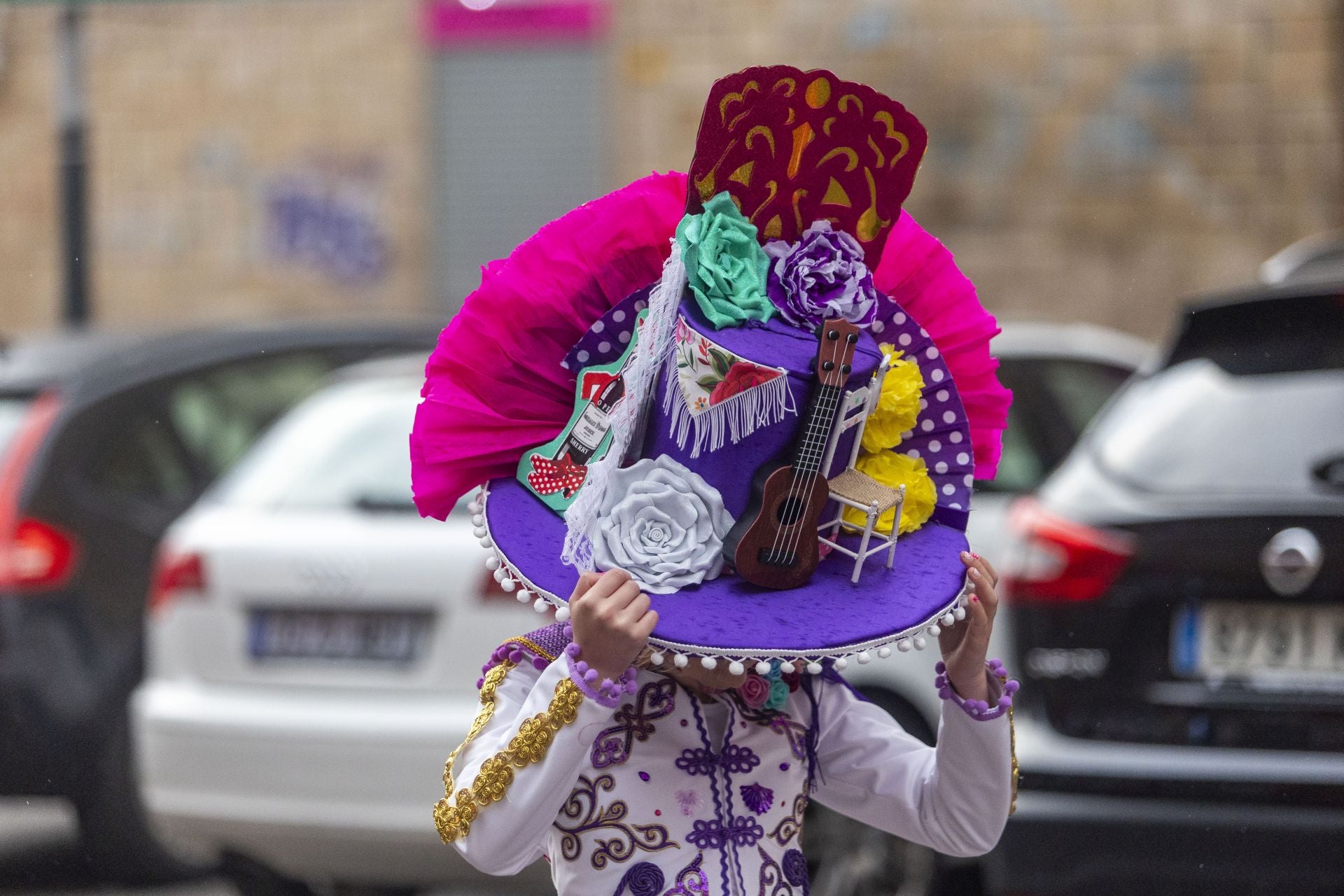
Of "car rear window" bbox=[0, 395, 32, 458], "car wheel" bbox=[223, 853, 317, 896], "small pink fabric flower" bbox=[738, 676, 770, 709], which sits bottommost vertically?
"car wheel" bbox=[223, 853, 317, 896]

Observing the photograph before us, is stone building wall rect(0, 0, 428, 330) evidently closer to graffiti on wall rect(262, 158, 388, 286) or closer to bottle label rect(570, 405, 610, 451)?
graffiti on wall rect(262, 158, 388, 286)

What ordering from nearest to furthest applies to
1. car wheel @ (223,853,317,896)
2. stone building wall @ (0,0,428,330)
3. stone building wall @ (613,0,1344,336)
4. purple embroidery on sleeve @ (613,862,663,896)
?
1. purple embroidery on sleeve @ (613,862,663,896)
2. car wheel @ (223,853,317,896)
3. stone building wall @ (613,0,1344,336)
4. stone building wall @ (0,0,428,330)

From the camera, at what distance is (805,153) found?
81.3 inches

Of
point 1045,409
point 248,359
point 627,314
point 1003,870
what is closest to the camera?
point 627,314

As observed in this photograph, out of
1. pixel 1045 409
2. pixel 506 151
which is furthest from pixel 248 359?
pixel 506 151

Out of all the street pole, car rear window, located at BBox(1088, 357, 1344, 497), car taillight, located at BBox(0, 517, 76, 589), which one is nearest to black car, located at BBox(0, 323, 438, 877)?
car taillight, located at BBox(0, 517, 76, 589)

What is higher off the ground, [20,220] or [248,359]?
[248,359]

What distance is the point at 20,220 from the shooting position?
51.6ft

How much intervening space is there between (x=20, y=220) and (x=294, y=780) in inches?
487

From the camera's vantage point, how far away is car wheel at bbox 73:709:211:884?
577 cm

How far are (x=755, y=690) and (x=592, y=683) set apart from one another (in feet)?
0.94

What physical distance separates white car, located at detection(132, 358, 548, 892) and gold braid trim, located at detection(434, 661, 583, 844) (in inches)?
96.2

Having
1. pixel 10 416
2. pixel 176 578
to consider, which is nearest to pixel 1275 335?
pixel 176 578

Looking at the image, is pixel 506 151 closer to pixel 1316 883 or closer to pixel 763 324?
pixel 1316 883
